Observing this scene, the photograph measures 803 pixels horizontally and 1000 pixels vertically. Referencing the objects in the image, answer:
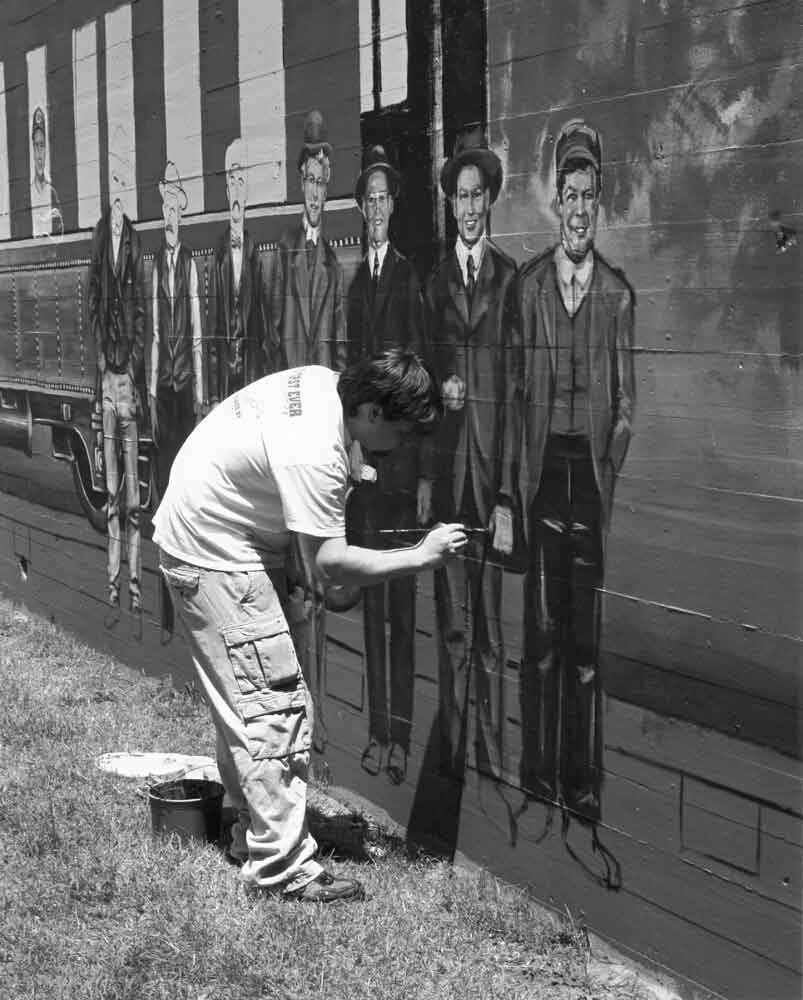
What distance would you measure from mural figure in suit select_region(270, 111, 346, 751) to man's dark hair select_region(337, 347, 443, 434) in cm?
128

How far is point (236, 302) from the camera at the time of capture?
640 cm

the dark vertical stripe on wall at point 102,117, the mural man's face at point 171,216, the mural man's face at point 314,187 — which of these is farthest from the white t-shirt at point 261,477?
the dark vertical stripe on wall at point 102,117

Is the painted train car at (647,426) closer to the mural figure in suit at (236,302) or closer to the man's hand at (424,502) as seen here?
the mural figure in suit at (236,302)

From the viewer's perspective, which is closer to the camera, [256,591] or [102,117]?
[256,591]

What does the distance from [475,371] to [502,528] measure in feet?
1.75

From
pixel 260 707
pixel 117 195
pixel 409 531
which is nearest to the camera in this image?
pixel 260 707

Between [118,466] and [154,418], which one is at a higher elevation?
[154,418]

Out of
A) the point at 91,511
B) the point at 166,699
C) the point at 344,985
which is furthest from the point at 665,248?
the point at 91,511

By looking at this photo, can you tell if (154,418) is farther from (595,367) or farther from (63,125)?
(595,367)

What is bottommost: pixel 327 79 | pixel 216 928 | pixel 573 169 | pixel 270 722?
pixel 216 928

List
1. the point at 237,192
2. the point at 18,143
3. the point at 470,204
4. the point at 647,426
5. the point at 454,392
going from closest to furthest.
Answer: the point at 647,426, the point at 470,204, the point at 454,392, the point at 237,192, the point at 18,143

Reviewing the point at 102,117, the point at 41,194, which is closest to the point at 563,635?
the point at 102,117

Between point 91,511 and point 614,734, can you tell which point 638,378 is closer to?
point 614,734

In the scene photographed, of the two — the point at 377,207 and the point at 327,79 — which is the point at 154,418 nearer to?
the point at 327,79
